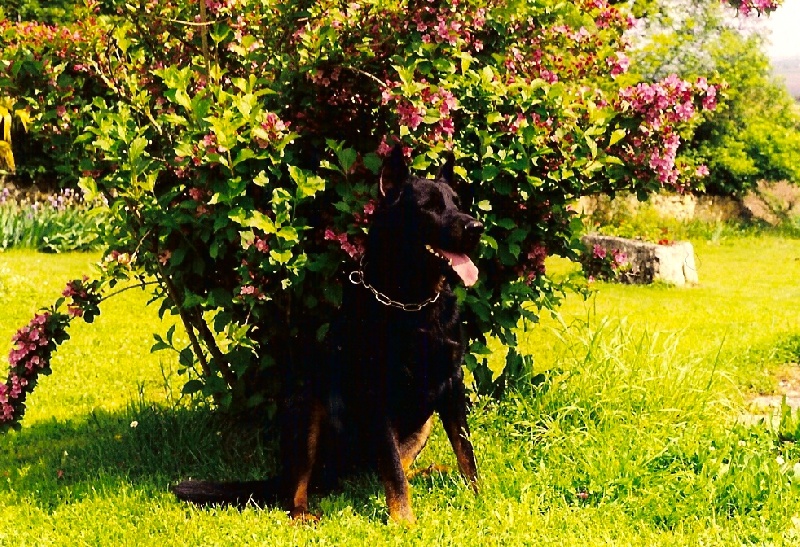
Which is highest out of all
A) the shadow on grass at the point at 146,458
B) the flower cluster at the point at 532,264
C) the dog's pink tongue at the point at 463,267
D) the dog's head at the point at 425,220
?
the dog's head at the point at 425,220

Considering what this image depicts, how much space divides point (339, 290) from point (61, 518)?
1741mm

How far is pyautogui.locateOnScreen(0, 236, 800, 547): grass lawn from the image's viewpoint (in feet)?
12.8

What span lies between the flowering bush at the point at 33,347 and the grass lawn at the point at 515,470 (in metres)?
0.47

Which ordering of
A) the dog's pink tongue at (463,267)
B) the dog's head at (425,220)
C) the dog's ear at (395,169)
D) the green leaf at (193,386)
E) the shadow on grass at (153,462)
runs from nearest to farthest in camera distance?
1. the dog's pink tongue at (463,267)
2. the dog's head at (425,220)
3. the dog's ear at (395,169)
4. the shadow on grass at (153,462)
5. the green leaf at (193,386)

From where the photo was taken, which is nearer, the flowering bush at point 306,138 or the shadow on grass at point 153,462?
the flowering bush at point 306,138

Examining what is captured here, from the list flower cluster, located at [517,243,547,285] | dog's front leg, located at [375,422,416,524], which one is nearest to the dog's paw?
dog's front leg, located at [375,422,416,524]

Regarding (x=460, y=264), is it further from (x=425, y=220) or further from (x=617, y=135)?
(x=617, y=135)

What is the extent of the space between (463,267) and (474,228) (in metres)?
0.17

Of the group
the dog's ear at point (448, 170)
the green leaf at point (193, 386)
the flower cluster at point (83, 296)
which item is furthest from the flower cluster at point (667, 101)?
the flower cluster at point (83, 296)

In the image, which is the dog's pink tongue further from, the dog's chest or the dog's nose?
the dog's chest

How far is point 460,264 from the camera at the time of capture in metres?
3.58

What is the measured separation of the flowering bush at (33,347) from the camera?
4.61 metres

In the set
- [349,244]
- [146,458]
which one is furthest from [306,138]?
[146,458]

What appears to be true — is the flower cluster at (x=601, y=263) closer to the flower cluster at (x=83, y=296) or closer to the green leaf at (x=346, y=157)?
the green leaf at (x=346, y=157)
